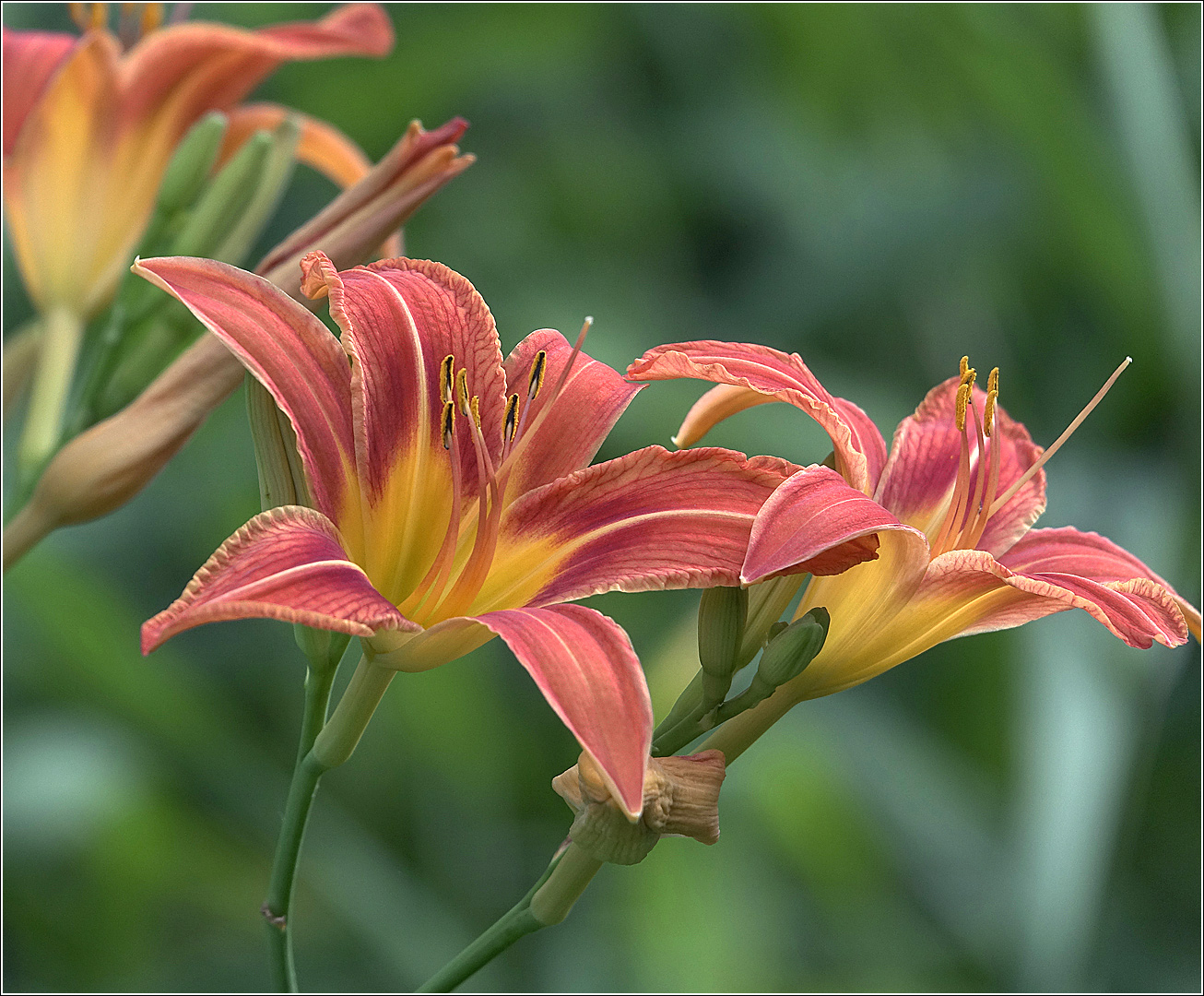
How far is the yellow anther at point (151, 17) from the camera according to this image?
119cm

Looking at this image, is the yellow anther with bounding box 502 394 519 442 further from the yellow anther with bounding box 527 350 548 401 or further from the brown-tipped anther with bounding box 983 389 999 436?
the brown-tipped anther with bounding box 983 389 999 436

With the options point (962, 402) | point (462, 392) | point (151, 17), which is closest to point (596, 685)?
point (462, 392)

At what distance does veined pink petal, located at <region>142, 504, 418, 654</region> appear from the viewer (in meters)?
0.52

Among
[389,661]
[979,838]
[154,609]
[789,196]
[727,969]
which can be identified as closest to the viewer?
[389,661]

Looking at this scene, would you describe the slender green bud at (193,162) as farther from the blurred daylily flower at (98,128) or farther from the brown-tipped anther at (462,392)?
the brown-tipped anther at (462,392)

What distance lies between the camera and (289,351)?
0.67 metres

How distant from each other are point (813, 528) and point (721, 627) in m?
0.15

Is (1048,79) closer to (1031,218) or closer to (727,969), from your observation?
(1031,218)

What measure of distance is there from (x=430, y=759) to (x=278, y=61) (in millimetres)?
1084

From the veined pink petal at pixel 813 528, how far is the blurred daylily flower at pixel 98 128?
67cm

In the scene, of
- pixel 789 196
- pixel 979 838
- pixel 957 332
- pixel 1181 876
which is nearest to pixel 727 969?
pixel 979 838

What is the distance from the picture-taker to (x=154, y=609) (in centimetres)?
204

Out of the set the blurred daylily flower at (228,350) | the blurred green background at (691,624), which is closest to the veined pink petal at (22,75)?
the blurred daylily flower at (228,350)

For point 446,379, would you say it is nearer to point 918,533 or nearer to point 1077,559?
point 918,533
